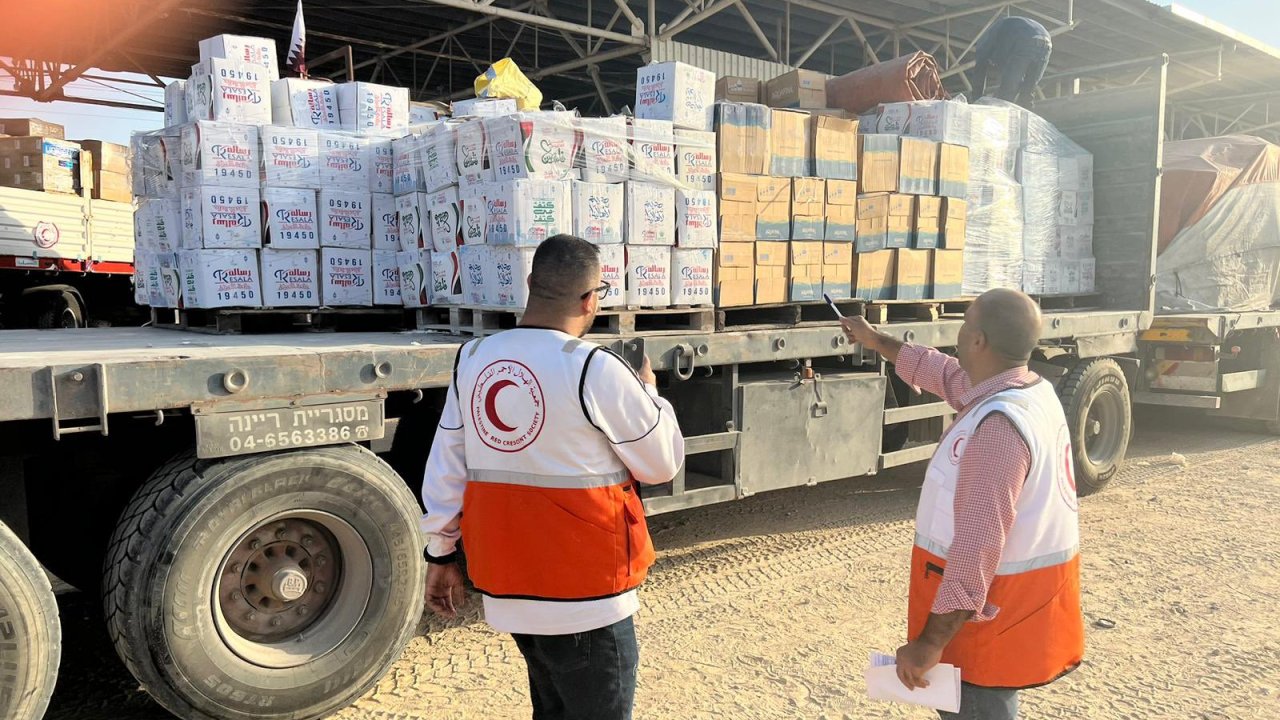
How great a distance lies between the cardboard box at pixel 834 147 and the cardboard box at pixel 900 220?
13.4 inches

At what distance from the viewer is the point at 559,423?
7.04 feet

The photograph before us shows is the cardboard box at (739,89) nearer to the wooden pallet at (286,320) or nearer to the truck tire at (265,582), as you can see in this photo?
the wooden pallet at (286,320)

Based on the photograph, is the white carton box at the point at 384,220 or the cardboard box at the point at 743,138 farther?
the white carton box at the point at 384,220

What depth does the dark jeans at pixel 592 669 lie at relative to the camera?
2191 mm

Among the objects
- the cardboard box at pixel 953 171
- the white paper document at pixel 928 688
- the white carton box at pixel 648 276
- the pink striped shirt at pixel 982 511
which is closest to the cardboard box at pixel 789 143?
the white carton box at pixel 648 276

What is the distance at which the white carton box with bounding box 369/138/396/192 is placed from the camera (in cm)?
526

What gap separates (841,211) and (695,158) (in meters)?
1.15

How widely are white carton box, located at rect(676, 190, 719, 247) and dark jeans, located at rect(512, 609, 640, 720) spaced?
2.90 meters

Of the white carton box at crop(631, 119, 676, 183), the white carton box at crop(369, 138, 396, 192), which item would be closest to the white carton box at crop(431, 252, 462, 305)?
the white carton box at crop(369, 138, 396, 192)

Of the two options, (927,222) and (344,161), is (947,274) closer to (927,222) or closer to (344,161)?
(927,222)

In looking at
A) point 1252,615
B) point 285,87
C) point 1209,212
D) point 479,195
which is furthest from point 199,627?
point 1209,212

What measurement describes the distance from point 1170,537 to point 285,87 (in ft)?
20.2

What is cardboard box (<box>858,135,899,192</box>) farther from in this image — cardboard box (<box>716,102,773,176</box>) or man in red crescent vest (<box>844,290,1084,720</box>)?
man in red crescent vest (<box>844,290,1084,720</box>)

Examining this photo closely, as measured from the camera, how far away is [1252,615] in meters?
4.57
